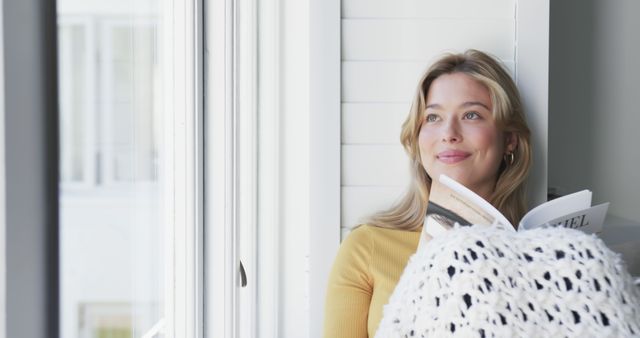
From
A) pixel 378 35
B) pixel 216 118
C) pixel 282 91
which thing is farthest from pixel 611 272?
pixel 282 91

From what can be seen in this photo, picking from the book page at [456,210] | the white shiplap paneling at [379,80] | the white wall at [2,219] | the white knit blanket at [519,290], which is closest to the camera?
the white wall at [2,219]

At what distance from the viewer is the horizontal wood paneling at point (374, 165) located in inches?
65.0

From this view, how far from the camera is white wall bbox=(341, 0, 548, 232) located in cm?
164

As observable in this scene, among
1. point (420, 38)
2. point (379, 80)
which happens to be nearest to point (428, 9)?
point (420, 38)

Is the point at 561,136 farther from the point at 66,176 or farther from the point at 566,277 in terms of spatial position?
the point at 66,176

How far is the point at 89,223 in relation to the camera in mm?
665

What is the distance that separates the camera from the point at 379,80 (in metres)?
1.64

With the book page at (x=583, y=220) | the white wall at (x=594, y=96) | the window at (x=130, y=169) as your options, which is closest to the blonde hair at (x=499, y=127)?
the book page at (x=583, y=220)

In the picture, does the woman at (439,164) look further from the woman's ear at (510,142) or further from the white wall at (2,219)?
the white wall at (2,219)

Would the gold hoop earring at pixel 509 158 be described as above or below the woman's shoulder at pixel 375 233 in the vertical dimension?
above

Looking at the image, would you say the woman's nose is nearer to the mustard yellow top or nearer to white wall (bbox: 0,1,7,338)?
the mustard yellow top

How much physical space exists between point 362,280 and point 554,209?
50cm

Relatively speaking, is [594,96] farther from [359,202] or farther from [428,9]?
[359,202]

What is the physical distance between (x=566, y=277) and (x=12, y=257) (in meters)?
0.72
